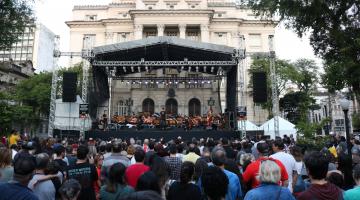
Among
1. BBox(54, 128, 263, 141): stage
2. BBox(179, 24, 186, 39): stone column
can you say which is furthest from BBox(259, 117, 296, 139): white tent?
BBox(179, 24, 186, 39): stone column

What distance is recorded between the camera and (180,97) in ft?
142

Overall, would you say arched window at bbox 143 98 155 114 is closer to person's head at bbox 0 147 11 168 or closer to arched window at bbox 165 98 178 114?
arched window at bbox 165 98 178 114

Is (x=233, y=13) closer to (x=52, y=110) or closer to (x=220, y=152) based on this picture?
(x=52, y=110)

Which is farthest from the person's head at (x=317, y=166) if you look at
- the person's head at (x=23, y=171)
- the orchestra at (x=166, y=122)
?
the orchestra at (x=166, y=122)

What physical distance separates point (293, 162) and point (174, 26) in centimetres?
4697

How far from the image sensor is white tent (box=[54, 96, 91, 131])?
78.7ft

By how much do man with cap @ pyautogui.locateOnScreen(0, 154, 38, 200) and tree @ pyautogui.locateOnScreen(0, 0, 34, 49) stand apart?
16.0 metres

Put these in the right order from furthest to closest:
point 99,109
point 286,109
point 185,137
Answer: point 286,109 → point 99,109 → point 185,137

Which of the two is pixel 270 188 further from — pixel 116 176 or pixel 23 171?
pixel 23 171

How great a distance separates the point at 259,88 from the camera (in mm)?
21406

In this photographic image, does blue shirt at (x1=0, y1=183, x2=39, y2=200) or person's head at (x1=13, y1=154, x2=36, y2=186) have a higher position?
person's head at (x1=13, y1=154, x2=36, y2=186)

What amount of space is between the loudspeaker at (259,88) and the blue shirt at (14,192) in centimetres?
1889

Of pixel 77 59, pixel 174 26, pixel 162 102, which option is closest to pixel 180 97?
pixel 162 102

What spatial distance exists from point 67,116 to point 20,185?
71.2 ft
